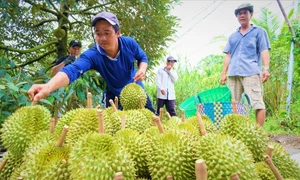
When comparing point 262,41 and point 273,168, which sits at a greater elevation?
point 262,41

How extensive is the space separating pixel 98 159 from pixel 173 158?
0.65 feet

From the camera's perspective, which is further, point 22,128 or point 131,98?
point 131,98

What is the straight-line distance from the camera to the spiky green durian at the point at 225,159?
0.70 metres

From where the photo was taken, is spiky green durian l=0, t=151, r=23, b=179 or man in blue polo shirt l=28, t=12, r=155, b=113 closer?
spiky green durian l=0, t=151, r=23, b=179

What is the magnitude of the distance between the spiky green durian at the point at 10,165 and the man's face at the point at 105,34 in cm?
87

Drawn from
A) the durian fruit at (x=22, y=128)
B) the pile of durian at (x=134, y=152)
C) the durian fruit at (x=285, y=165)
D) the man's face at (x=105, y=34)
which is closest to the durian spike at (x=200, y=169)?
the pile of durian at (x=134, y=152)

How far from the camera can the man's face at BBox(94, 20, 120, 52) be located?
5.35ft

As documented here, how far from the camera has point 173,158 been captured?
753mm

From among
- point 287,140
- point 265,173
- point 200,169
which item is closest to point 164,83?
point 287,140

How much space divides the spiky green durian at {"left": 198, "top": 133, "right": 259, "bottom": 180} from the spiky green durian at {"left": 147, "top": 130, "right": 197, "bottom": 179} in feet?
0.12

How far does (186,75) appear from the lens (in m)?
8.80

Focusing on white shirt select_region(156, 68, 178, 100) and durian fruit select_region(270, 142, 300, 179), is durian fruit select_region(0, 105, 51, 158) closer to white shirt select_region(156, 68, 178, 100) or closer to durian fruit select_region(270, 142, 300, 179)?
durian fruit select_region(270, 142, 300, 179)

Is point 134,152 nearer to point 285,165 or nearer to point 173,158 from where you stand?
point 173,158

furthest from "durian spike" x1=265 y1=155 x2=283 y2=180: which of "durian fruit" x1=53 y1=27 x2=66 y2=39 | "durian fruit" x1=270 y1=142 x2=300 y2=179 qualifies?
"durian fruit" x1=53 y1=27 x2=66 y2=39
